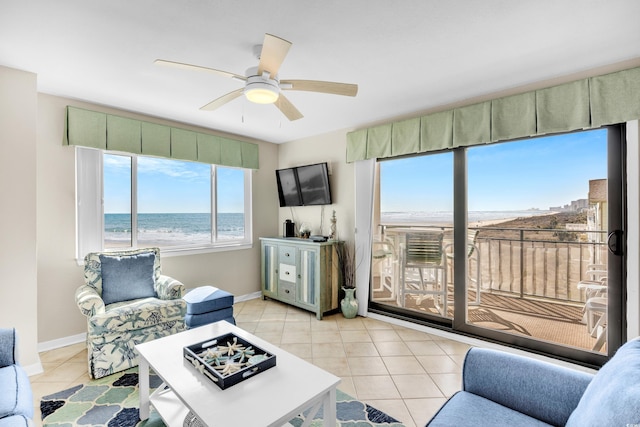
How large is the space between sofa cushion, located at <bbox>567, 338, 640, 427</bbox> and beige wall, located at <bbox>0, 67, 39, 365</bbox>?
3.45 m

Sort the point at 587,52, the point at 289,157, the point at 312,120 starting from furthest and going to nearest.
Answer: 1. the point at 289,157
2. the point at 312,120
3. the point at 587,52

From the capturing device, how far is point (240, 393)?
4.49 ft

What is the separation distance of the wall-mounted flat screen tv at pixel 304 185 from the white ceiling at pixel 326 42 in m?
1.31

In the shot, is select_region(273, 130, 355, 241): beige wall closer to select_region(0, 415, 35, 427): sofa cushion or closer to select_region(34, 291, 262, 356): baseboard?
select_region(34, 291, 262, 356): baseboard

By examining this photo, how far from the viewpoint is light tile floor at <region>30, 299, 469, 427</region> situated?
2.11 m

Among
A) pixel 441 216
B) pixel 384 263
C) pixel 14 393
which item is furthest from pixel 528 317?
pixel 14 393

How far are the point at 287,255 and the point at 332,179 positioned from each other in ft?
3.89

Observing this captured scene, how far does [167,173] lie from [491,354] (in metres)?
3.80

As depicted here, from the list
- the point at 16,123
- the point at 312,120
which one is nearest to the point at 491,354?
the point at 312,120

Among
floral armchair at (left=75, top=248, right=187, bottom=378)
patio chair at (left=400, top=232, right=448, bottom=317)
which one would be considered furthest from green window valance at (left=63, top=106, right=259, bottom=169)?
patio chair at (left=400, top=232, right=448, bottom=317)

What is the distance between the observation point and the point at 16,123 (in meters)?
2.36

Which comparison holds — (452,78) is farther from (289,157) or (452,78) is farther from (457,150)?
(289,157)

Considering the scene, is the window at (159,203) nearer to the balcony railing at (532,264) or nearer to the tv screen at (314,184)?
the tv screen at (314,184)

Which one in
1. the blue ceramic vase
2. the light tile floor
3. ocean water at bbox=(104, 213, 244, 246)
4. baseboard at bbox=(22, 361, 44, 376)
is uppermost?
ocean water at bbox=(104, 213, 244, 246)
